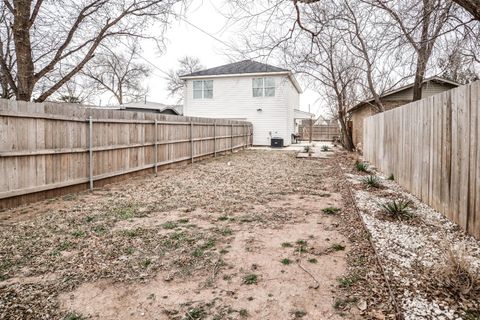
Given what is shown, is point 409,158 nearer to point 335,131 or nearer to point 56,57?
point 56,57

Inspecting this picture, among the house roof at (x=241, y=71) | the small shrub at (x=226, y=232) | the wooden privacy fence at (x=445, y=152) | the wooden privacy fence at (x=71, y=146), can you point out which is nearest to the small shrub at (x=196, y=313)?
the small shrub at (x=226, y=232)

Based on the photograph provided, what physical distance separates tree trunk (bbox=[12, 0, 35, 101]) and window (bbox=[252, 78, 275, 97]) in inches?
558

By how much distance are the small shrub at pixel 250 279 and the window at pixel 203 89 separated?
66.3 feet

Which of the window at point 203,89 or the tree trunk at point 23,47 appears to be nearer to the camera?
the tree trunk at point 23,47

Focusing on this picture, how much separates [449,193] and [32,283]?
4.98 metres

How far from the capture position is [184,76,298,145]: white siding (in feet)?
68.9

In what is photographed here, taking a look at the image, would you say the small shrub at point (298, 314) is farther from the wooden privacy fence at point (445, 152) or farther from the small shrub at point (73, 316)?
the wooden privacy fence at point (445, 152)

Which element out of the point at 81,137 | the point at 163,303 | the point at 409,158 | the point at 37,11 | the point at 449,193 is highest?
the point at 37,11

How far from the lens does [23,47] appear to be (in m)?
8.62

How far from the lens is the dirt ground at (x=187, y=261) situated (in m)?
2.35

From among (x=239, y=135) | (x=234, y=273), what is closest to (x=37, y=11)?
(x=234, y=273)

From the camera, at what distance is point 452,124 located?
4262mm

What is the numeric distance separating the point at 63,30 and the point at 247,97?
1314 centimetres

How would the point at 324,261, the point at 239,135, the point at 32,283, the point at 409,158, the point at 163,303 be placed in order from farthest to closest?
the point at 239,135 < the point at 409,158 < the point at 324,261 < the point at 32,283 < the point at 163,303
